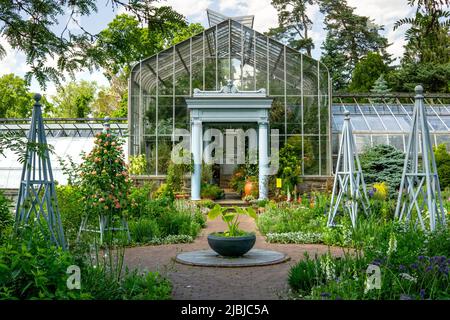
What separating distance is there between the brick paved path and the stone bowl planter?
24.8 inches

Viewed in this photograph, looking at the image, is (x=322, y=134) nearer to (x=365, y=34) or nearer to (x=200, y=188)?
(x=200, y=188)

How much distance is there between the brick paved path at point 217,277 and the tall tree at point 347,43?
25.8 m

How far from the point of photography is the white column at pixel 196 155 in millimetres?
17375

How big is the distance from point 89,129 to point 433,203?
20.2 metres

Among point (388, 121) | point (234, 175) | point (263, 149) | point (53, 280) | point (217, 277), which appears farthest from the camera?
point (388, 121)

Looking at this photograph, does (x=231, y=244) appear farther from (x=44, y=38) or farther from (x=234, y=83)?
(x=234, y=83)

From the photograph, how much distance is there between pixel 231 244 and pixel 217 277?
1.22m

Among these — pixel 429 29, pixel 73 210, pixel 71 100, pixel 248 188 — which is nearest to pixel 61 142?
pixel 248 188

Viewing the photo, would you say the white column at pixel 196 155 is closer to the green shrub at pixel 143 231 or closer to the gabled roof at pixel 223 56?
the gabled roof at pixel 223 56

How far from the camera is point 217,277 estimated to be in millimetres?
6914

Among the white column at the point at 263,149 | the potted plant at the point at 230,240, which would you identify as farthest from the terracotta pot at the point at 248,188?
the potted plant at the point at 230,240

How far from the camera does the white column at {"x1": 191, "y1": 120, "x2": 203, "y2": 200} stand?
1738cm

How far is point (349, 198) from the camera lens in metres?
9.84

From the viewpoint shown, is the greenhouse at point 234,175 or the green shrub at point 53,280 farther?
the greenhouse at point 234,175
